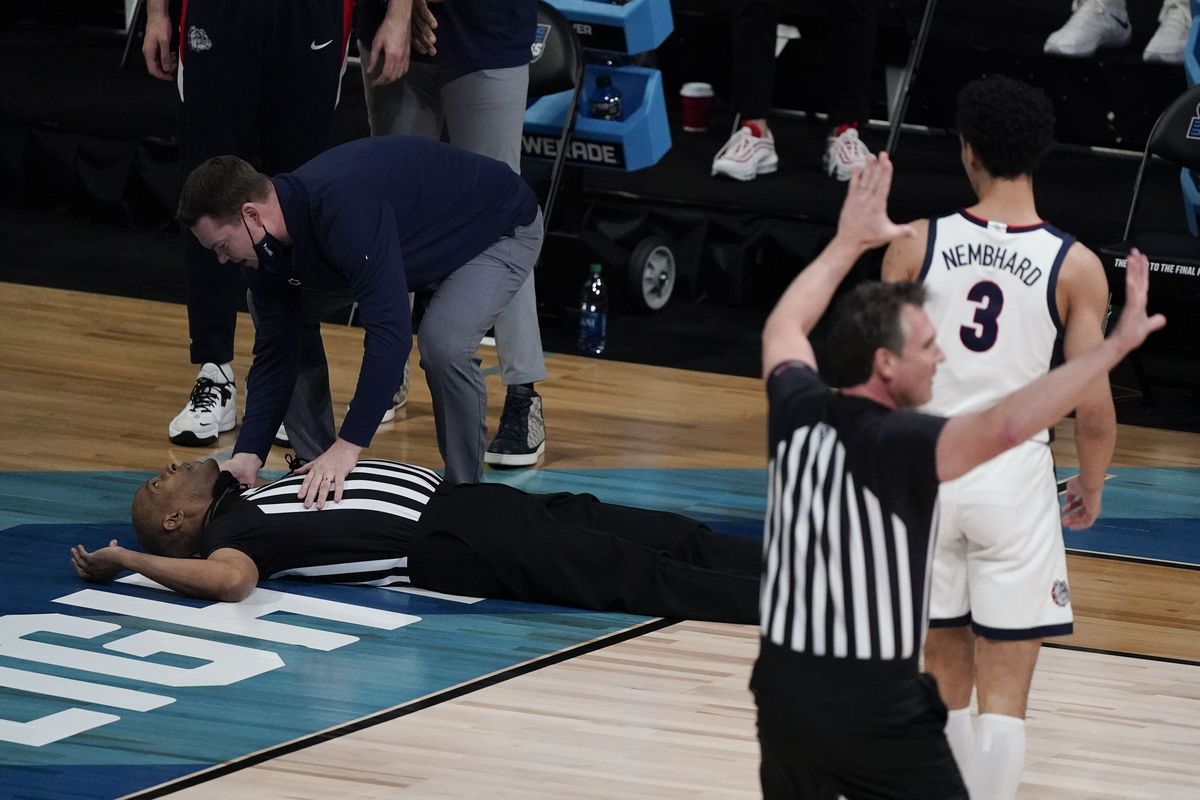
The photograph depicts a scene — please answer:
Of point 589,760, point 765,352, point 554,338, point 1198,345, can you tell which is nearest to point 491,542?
point 589,760

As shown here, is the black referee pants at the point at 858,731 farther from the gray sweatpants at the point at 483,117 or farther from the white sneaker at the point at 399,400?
the white sneaker at the point at 399,400

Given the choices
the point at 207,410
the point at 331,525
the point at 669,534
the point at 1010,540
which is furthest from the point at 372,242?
the point at 1010,540

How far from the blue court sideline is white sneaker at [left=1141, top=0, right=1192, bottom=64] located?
112 inches

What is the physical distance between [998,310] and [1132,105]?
475 cm

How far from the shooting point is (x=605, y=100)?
7.06 metres

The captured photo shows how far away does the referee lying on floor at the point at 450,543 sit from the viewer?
168 inches

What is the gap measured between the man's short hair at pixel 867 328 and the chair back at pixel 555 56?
431cm

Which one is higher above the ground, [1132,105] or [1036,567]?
[1132,105]

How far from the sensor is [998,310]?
10.0ft

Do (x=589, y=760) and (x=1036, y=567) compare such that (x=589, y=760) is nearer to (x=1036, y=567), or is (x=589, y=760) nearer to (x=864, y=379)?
(x=1036, y=567)

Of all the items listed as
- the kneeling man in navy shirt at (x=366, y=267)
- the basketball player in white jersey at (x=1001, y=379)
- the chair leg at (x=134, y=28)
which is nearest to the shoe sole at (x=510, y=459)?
the kneeling man in navy shirt at (x=366, y=267)

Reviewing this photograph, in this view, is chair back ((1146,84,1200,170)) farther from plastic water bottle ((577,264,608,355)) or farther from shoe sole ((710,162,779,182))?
plastic water bottle ((577,264,608,355))

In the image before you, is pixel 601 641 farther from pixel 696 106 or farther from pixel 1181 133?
pixel 696 106

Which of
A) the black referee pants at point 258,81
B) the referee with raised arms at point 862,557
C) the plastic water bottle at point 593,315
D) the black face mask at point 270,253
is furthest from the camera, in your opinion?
the plastic water bottle at point 593,315
